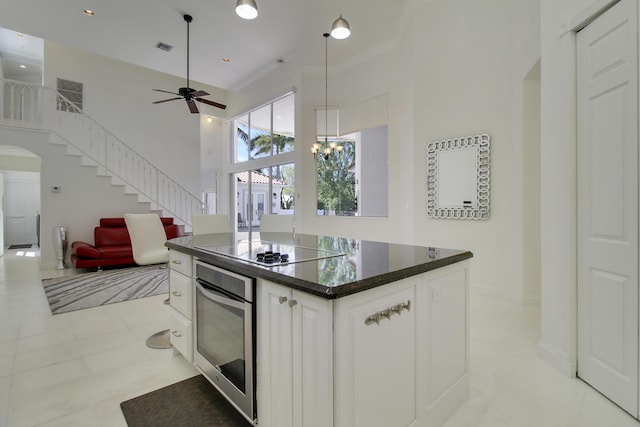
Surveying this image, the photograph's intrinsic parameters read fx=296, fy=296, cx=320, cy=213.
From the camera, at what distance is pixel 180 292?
6.97 ft

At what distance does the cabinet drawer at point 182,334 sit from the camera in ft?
6.54

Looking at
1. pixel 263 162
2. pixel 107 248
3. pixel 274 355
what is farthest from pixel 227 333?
pixel 263 162

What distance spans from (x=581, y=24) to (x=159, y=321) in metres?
4.44

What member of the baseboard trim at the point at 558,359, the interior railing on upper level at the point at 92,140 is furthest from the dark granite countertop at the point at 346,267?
the interior railing on upper level at the point at 92,140

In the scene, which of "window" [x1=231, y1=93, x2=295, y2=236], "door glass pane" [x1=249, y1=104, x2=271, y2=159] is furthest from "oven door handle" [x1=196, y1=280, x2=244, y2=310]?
"door glass pane" [x1=249, y1=104, x2=271, y2=159]

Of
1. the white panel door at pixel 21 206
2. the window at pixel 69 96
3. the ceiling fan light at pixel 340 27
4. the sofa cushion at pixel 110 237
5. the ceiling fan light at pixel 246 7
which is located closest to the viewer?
the ceiling fan light at pixel 246 7

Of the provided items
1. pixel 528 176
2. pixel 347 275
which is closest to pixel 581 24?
pixel 528 176

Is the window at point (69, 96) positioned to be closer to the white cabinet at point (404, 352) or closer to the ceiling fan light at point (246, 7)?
the ceiling fan light at point (246, 7)

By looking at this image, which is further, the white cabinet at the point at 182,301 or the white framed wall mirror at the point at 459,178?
the white framed wall mirror at the point at 459,178

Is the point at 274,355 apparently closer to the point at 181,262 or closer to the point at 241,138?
the point at 181,262

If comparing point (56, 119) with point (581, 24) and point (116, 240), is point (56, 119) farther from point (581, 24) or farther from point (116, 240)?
point (581, 24)

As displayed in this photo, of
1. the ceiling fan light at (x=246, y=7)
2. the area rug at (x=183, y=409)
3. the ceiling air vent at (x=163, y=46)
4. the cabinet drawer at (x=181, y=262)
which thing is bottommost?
the area rug at (x=183, y=409)

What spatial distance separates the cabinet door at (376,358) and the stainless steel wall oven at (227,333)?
1.64ft

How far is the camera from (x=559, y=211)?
2219 millimetres
